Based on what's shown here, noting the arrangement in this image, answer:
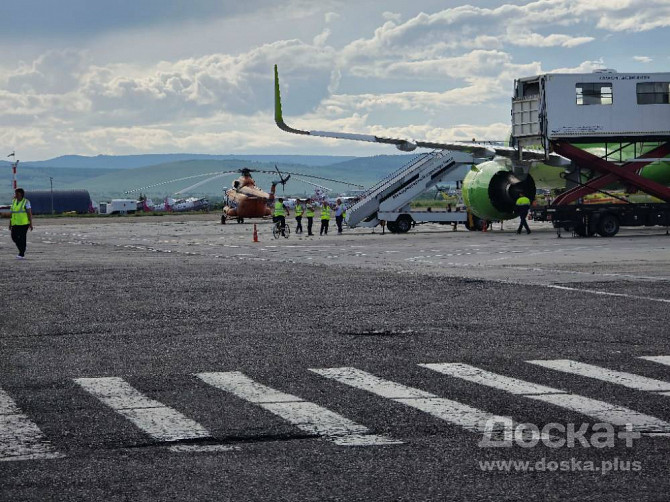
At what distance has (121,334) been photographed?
13430 mm

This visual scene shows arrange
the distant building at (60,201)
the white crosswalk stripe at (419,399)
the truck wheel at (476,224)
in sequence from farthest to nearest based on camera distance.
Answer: the distant building at (60,201), the truck wheel at (476,224), the white crosswalk stripe at (419,399)

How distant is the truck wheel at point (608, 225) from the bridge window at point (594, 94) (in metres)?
4.45

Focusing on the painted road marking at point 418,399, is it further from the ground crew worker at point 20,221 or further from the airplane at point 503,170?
the airplane at point 503,170

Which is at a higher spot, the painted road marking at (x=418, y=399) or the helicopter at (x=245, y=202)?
the helicopter at (x=245, y=202)

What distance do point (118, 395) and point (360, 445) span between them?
2.73m

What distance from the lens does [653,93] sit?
42.8m

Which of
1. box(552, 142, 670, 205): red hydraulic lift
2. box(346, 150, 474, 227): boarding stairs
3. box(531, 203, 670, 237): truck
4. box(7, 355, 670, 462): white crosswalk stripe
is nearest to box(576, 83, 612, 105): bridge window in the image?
box(552, 142, 670, 205): red hydraulic lift

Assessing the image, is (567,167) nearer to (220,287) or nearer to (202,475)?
(220,287)

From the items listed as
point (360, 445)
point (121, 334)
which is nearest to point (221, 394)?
point (360, 445)

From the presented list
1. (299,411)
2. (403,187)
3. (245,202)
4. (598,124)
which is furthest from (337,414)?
(245,202)

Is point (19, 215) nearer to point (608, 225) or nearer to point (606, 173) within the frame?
point (608, 225)

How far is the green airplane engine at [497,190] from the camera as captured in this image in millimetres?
47781

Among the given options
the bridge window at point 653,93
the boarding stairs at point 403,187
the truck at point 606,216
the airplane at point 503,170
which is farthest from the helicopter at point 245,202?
the truck at point 606,216

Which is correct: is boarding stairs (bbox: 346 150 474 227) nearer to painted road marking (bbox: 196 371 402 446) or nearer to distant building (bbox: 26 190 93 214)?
painted road marking (bbox: 196 371 402 446)
